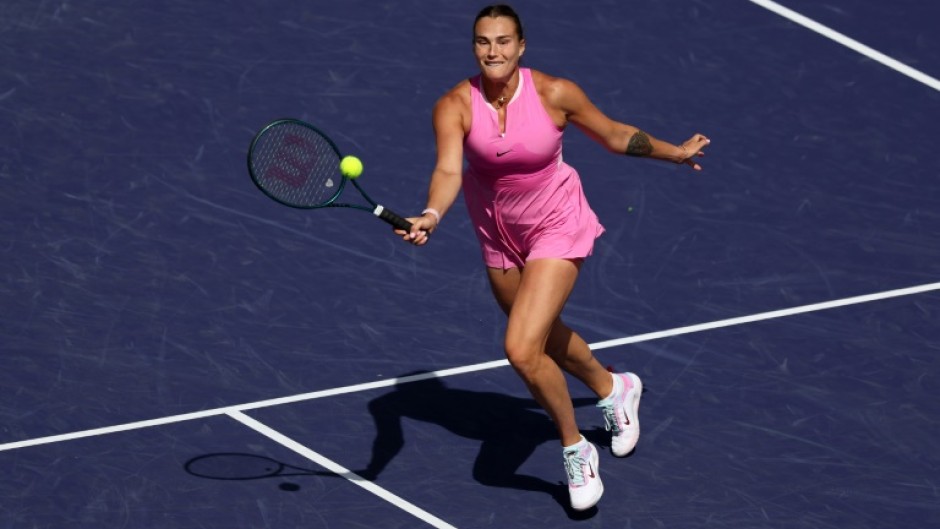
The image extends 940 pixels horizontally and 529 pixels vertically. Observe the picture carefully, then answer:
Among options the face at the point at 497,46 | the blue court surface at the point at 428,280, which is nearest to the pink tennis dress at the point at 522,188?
the face at the point at 497,46

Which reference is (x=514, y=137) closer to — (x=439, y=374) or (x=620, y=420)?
(x=620, y=420)

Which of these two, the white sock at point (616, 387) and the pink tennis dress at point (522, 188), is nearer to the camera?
the pink tennis dress at point (522, 188)

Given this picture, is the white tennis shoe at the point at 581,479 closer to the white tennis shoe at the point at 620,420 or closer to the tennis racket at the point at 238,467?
the white tennis shoe at the point at 620,420

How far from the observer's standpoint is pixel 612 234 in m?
11.8

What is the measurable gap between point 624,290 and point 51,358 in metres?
3.05

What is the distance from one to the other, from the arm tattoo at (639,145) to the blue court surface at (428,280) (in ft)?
4.76

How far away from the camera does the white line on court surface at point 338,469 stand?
9.45 m

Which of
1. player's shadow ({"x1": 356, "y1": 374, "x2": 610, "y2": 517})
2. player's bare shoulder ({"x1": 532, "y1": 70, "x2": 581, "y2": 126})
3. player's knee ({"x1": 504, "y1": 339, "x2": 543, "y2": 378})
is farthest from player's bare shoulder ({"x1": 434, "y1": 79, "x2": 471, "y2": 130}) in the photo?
player's shadow ({"x1": 356, "y1": 374, "x2": 610, "y2": 517})

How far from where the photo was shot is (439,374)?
10.6 metres

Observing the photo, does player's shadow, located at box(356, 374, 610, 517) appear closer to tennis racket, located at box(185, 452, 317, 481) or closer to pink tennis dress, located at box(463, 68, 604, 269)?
tennis racket, located at box(185, 452, 317, 481)

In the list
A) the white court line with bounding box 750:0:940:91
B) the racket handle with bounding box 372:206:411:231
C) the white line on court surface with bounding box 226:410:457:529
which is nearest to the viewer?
the racket handle with bounding box 372:206:411:231

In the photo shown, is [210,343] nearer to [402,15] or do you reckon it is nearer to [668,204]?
[668,204]

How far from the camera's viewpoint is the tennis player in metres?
9.05

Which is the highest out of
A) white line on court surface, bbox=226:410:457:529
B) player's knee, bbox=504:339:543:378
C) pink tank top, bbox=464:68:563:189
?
pink tank top, bbox=464:68:563:189
